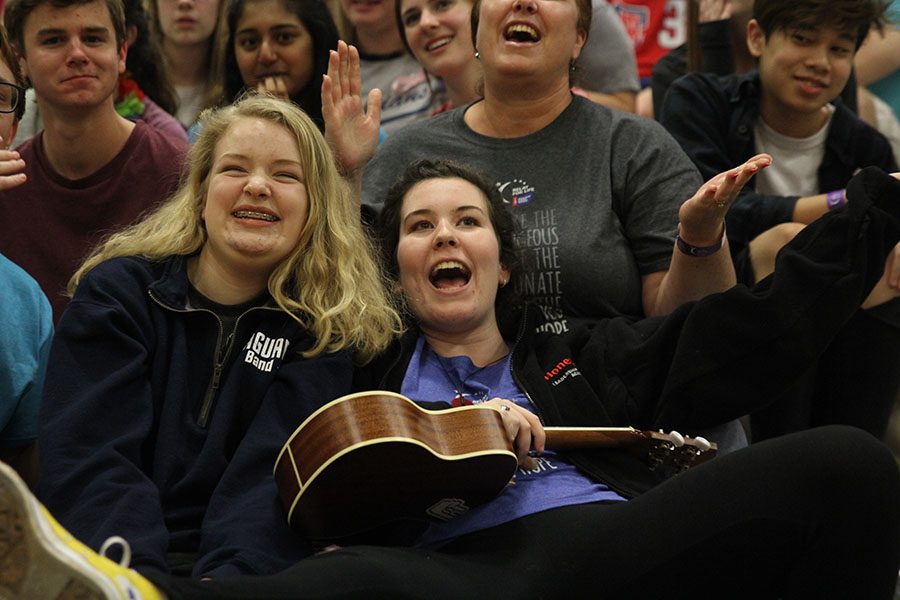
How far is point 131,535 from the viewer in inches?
80.8

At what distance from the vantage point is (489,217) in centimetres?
275

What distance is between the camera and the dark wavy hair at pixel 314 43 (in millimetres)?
3793

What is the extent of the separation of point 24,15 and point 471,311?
1500 mm

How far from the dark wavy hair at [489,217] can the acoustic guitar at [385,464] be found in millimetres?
627

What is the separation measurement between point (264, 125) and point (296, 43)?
1234 mm

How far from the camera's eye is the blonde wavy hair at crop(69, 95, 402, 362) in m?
2.53

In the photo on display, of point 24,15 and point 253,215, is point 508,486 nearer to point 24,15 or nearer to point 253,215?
point 253,215

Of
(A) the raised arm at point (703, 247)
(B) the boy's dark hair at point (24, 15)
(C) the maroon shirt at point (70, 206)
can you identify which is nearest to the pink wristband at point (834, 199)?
(A) the raised arm at point (703, 247)

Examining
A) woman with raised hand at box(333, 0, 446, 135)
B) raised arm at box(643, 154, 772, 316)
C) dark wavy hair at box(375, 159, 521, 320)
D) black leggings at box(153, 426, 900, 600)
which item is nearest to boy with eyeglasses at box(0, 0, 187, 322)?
dark wavy hair at box(375, 159, 521, 320)

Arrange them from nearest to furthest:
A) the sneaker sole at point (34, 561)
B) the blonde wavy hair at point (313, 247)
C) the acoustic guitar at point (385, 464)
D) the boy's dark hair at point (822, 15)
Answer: the sneaker sole at point (34, 561) → the acoustic guitar at point (385, 464) → the blonde wavy hair at point (313, 247) → the boy's dark hair at point (822, 15)

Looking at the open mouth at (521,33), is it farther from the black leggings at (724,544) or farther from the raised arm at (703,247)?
the black leggings at (724,544)

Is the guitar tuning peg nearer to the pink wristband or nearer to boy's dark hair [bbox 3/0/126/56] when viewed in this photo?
the pink wristband

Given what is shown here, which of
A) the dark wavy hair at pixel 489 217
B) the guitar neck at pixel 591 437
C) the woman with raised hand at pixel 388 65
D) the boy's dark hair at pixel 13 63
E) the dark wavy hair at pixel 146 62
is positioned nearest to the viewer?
the guitar neck at pixel 591 437

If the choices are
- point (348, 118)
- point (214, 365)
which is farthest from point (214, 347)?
point (348, 118)
